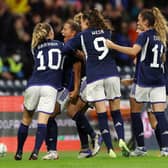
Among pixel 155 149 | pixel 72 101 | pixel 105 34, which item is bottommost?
pixel 155 149

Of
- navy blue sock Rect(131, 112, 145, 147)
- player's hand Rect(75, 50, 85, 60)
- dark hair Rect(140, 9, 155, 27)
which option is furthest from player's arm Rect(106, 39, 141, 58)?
navy blue sock Rect(131, 112, 145, 147)

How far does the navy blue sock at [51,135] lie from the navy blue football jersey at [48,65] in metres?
0.73

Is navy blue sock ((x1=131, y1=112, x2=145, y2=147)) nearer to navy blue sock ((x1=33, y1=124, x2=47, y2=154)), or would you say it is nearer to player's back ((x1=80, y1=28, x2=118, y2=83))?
player's back ((x1=80, y1=28, x2=118, y2=83))

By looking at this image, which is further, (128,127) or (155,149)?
(128,127)

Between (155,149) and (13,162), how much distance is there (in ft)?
17.6

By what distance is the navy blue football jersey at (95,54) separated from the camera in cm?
1293

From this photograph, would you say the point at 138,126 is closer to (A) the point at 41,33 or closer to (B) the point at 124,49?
(B) the point at 124,49

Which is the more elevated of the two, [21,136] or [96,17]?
[96,17]

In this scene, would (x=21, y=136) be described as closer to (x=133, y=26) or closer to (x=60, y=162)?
(x=60, y=162)

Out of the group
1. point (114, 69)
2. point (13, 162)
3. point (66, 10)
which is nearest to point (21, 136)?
point (13, 162)

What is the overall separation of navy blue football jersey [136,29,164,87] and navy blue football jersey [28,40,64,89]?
124cm

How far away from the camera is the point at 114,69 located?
13.0 meters

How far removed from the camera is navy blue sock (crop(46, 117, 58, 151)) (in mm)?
13383

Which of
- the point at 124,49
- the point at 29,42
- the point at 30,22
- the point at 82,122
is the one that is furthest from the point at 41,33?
the point at 30,22
